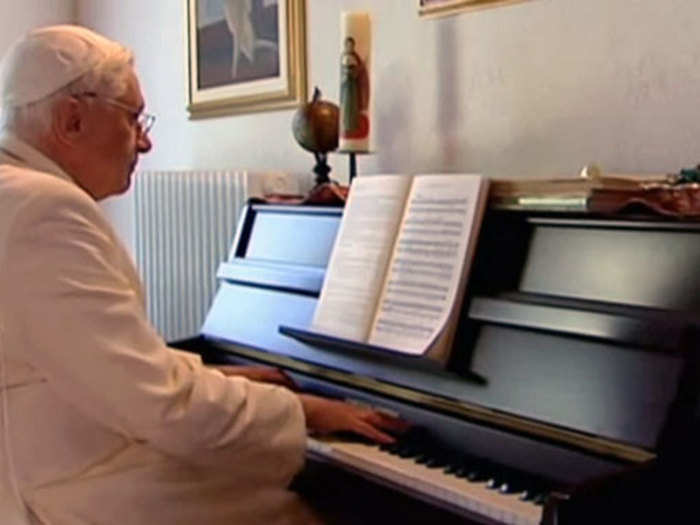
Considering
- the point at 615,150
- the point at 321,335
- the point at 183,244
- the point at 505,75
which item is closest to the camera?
the point at 321,335

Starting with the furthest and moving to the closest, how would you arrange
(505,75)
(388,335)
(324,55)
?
1. (324,55)
2. (505,75)
3. (388,335)

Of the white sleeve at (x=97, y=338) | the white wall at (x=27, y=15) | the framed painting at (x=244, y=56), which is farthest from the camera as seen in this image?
the white wall at (x=27, y=15)

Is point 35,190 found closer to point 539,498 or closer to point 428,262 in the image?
point 428,262

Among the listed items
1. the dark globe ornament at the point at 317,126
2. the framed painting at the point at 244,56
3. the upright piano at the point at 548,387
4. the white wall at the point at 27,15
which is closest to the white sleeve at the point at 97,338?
the upright piano at the point at 548,387

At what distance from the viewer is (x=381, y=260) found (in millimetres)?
1975

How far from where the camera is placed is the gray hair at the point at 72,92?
5.68 feet

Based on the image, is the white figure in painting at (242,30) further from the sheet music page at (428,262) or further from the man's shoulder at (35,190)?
the man's shoulder at (35,190)

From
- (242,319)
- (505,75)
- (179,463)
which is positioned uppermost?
(505,75)

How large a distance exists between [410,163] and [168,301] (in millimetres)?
1249

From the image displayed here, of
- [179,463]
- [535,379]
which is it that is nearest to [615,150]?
[535,379]

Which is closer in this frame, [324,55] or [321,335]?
[321,335]

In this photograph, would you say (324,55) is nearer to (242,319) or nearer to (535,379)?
(242,319)

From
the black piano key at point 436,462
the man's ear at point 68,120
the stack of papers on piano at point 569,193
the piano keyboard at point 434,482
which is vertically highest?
the man's ear at point 68,120

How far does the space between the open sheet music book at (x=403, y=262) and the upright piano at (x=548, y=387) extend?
39 mm
